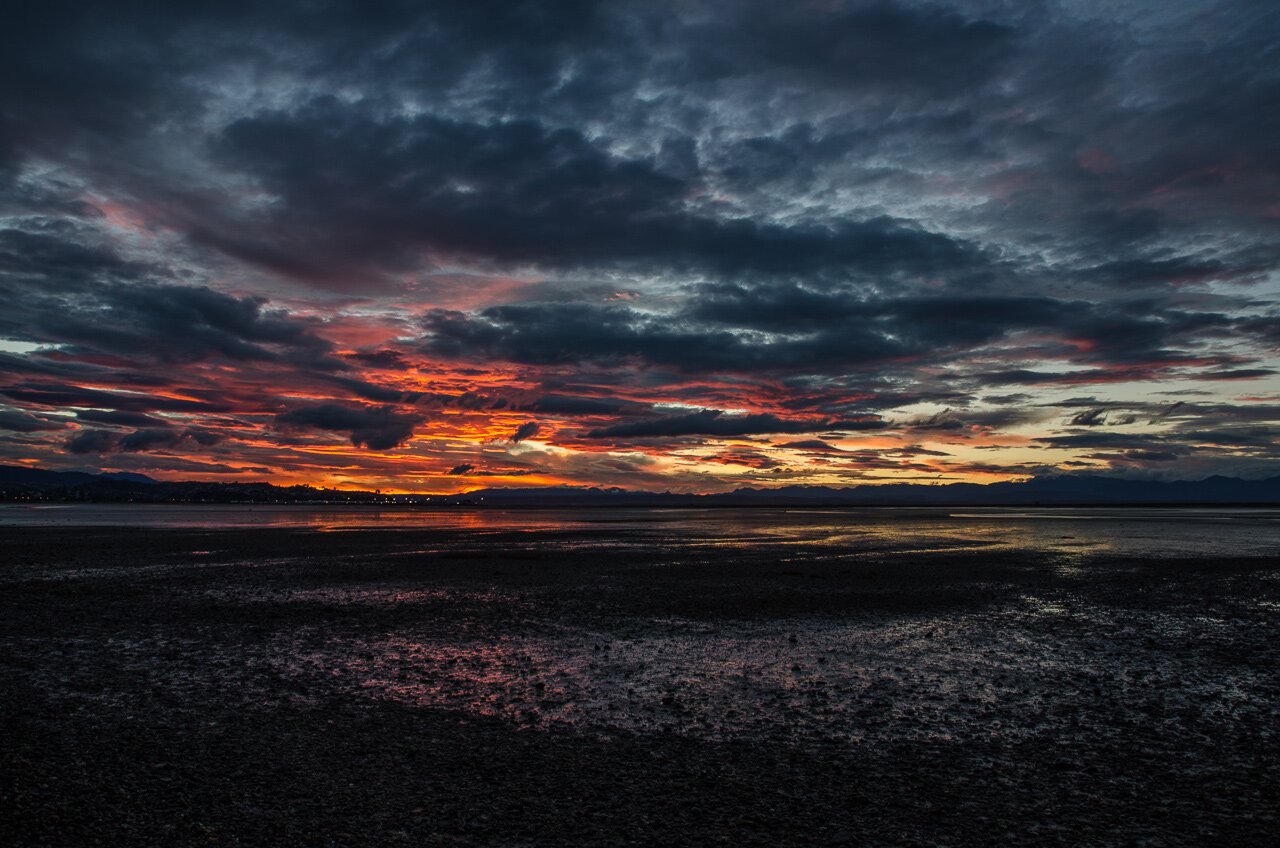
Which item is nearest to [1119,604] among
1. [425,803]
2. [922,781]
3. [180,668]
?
[922,781]

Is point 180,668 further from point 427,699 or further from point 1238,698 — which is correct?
point 1238,698

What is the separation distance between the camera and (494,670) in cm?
1336

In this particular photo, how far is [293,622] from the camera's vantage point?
18.5 meters

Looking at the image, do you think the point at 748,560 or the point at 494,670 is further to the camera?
the point at 748,560

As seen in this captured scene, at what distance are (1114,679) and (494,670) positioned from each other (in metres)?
10.6

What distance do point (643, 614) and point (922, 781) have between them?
12.0 m

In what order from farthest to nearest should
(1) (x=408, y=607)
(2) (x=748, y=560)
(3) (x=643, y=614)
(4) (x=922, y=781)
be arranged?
1. (2) (x=748, y=560)
2. (1) (x=408, y=607)
3. (3) (x=643, y=614)
4. (4) (x=922, y=781)

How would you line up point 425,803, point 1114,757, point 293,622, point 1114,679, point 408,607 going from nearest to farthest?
point 425,803
point 1114,757
point 1114,679
point 293,622
point 408,607

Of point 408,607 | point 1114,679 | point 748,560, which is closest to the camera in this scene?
point 1114,679

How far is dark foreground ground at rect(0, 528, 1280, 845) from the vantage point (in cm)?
711

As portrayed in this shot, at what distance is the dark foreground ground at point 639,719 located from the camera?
7105mm

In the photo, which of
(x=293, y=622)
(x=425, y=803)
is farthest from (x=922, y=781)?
(x=293, y=622)

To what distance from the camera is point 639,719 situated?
34.3ft

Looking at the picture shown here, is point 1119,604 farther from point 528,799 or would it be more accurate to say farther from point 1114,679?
point 528,799
